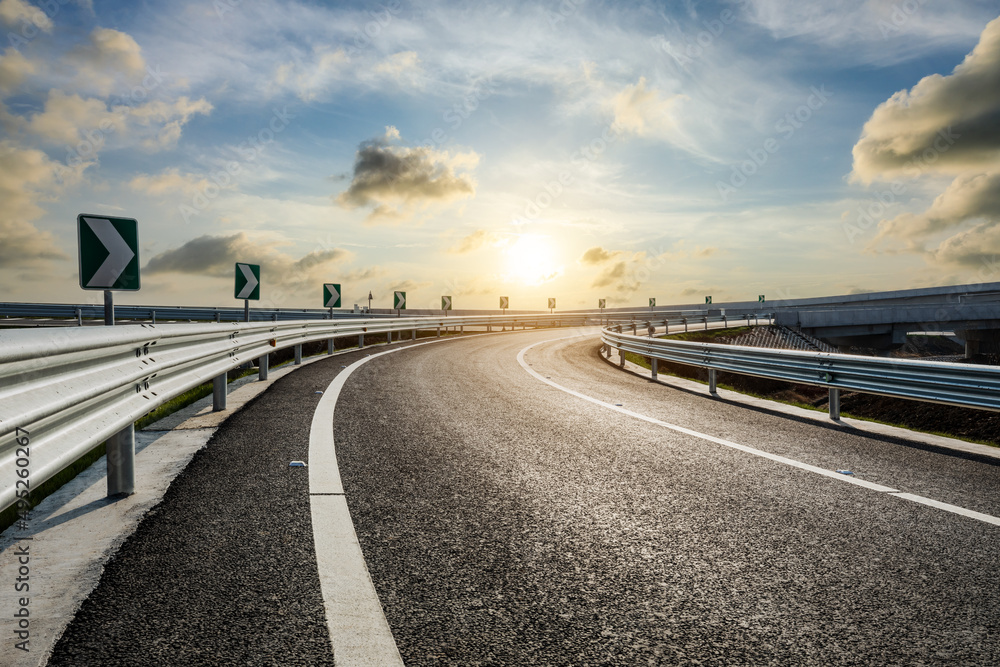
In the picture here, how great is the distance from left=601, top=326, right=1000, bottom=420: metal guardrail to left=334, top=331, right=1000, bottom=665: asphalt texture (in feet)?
3.03

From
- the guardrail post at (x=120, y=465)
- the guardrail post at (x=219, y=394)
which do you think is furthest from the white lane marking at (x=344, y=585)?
the guardrail post at (x=219, y=394)

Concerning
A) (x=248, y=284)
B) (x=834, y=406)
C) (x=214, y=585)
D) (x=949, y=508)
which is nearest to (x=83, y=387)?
(x=214, y=585)

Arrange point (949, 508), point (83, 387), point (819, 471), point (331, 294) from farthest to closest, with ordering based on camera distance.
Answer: point (331, 294) → point (819, 471) → point (949, 508) → point (83, 387)

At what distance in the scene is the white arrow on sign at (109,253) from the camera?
6.85 m

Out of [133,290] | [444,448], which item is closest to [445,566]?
[444,448]

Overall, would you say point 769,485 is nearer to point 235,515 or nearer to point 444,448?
point 444,448

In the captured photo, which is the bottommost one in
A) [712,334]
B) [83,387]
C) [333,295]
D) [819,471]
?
[712,334]

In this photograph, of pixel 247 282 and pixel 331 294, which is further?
pixel 331 294

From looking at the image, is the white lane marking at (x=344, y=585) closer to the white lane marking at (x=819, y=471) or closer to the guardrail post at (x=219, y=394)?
the guardrail post at (x=219, y=394)

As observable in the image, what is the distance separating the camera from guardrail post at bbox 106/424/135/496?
13.4 ft

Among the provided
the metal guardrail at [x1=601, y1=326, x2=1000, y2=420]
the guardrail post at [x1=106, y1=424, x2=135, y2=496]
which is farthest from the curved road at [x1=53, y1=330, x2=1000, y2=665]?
the metal guardrail at [x1=601, y1=326, x2=1000, y2=420]

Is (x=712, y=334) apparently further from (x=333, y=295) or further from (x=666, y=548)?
(x=666, y=548)

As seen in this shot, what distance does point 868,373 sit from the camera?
24.8 ft

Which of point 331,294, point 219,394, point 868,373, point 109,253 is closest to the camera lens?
point 109,253
